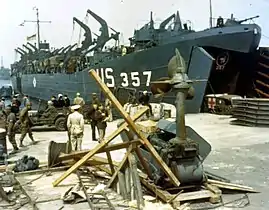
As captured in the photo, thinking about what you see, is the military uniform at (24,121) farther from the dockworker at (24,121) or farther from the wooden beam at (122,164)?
the wooden beam at (122,164)

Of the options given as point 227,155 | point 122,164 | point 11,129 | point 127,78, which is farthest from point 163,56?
point 122,164

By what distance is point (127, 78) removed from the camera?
21.9 meters

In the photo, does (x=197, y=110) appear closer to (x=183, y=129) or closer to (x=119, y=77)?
(x=119, y=77)

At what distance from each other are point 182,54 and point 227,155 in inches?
446

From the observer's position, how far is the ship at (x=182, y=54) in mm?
20562

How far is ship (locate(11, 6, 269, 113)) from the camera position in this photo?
20.6 meters

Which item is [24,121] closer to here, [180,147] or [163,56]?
[180,147]

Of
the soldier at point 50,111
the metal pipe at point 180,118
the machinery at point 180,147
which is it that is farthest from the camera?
the soldier at point 50,111

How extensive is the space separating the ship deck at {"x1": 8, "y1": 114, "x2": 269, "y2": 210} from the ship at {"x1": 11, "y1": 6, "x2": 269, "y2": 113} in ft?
12.1

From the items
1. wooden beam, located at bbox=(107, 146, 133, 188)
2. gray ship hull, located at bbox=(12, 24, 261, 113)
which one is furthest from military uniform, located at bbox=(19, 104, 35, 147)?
gray ship hull, located at bbox=(12, 24, 261, 113)

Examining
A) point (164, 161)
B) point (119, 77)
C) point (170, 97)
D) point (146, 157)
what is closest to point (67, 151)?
point (146, 157)

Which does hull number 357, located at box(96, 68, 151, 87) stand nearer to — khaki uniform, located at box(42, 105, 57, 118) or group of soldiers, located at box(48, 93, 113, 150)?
group of soldiers, located at box(48, 93, 113, 150)

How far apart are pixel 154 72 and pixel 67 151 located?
1267cm

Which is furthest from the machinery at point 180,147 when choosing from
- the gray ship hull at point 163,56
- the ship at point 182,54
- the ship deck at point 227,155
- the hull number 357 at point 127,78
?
the hull number 357 at point 127,78
